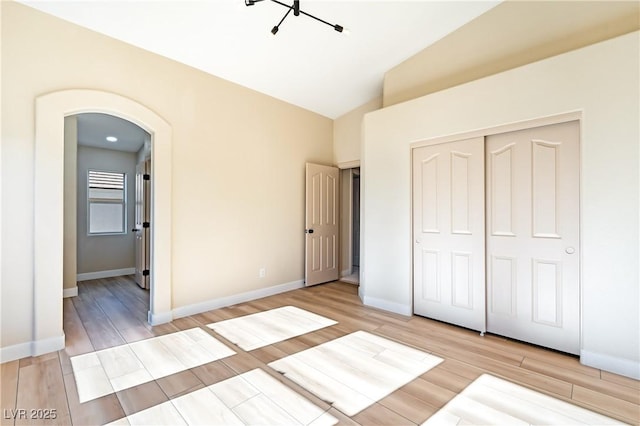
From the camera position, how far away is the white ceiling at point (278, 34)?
9.53 ft

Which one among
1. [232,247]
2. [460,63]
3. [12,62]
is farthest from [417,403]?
[12,62]

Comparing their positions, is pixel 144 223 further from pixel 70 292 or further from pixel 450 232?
pixel 450 232

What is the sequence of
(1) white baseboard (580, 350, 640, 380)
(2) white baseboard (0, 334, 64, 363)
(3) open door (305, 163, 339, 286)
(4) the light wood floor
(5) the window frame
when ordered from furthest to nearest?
(5) the window frame
(3) open door (305, 163, 339, 286)
(2) white baseboard (0, 334, 64, 363)
(1) white baseboard (580, 350, 640, 380)
(4) the light wood floor

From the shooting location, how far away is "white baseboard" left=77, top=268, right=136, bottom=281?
19.2 feet

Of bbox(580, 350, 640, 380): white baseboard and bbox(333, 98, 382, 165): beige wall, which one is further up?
bbox(333, 98, 382, 165): beige wall

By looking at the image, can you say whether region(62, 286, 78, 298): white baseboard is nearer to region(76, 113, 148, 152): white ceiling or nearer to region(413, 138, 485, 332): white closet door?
region(76, 113, 148, 152): white ceiling

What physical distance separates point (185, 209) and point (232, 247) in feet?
2.83

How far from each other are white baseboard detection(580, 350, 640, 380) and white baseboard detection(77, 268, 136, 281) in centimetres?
753

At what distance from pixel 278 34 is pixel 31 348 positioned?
13.1 feet

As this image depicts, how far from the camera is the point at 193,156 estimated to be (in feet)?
12.4

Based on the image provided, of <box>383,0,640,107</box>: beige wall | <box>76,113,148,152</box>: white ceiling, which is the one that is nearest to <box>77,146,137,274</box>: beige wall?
<box>76,113,148,152</box>: white ceiling

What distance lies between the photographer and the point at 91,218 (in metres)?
6.04

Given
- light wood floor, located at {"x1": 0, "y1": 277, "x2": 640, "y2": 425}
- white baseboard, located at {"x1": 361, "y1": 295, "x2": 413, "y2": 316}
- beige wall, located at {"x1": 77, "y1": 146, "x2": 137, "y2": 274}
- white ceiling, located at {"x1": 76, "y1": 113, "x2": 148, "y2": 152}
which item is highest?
white ceiling, located at {"x1": 76, "y1": 113, "x2": 148, "y2": 152}

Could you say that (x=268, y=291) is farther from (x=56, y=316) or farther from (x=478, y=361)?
(x=478, y=361)
